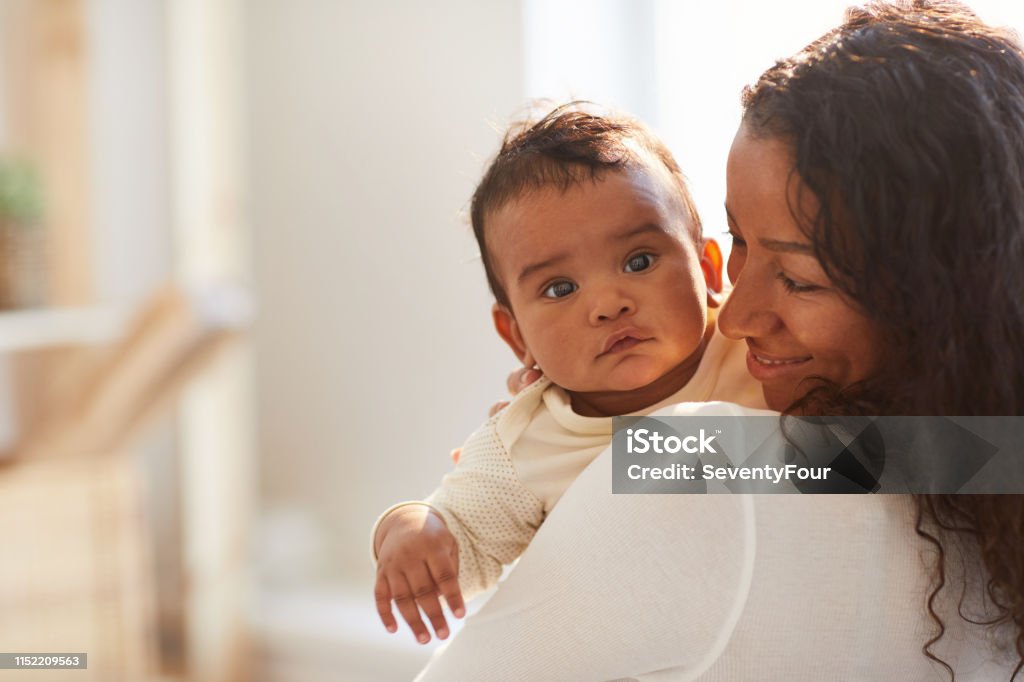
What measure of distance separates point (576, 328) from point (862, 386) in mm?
203

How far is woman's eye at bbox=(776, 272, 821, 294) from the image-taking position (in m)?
0.58

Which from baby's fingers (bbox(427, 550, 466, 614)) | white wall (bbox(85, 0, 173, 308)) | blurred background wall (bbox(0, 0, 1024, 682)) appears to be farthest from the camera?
white wall (bbox(85, 0, 173, 308))

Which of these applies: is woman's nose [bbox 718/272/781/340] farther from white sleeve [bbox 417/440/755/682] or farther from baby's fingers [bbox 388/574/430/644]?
baby's fingers [bbox 388/574/430/644]

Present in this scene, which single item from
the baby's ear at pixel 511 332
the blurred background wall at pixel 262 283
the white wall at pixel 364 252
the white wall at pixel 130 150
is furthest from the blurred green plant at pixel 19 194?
the baby's ear at pixel 511 332

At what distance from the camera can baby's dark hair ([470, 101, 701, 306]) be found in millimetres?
727

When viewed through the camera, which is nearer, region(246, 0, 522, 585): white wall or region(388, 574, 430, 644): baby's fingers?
region(388, 574, 430, 644): baby's fingers

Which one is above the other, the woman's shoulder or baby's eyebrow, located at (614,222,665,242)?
baby's eyebrow, located at (614,222,665,242)

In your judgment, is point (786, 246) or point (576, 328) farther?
point (576, 328)

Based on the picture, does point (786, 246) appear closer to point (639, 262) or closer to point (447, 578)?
point (639, 262)

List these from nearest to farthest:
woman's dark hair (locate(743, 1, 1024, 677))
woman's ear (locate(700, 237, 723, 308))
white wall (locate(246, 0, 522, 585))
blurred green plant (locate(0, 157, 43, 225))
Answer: woman's dark hair (locate(743, 1, 1024, 677)) → woman's ear (locate(700, 237, 723, 308)) → blurred green plant (locate(0, 157, 43, 225)) → white wall (locate(246, 0, 522, 585))

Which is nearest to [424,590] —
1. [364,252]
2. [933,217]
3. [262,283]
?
[933,217]

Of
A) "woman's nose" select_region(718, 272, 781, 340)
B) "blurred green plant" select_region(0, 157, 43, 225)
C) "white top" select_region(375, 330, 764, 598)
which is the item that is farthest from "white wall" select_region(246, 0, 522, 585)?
"woman's nose" select_region(718, 272, 781, 340)

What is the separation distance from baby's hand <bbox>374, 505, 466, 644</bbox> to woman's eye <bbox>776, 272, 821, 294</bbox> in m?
0.26

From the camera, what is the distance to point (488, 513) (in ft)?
2.38
